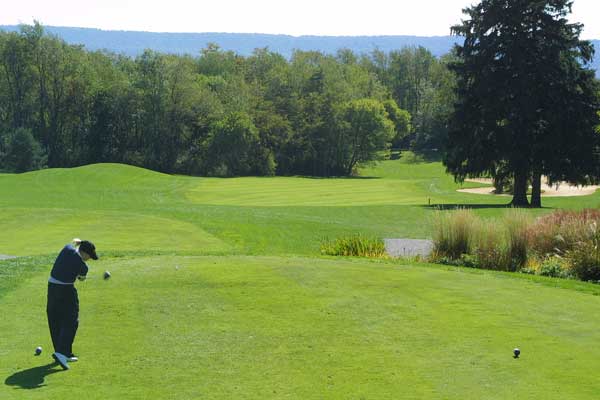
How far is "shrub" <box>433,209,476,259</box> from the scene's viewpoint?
22312mm

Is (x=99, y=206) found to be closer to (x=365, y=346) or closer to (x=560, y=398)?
(x=365, y=346)

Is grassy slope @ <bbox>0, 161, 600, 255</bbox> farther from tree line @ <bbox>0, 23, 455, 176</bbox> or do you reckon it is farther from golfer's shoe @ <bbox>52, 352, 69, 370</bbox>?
tree line @ <bbox>0, 23, 455, 176</bbox>

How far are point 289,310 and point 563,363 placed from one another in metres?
4.97

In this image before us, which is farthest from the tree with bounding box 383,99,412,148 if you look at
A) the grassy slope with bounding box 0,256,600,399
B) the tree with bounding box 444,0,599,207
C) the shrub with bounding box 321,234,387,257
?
the grassy slope with bounding box 0,256,600,399

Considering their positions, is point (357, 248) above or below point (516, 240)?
below

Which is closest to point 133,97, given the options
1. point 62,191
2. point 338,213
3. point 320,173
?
point 320,173

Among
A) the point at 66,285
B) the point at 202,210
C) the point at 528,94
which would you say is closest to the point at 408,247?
the point at 202,210

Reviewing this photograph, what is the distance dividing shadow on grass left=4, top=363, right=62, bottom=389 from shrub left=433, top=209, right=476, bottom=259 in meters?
→ 14.4

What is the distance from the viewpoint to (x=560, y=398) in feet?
28.9

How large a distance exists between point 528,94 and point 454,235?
86.7 feet

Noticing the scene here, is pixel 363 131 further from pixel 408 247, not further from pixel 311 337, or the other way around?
Result: pixel 311 337

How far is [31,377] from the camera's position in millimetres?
9711

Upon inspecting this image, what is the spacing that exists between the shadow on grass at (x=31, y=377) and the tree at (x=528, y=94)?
39.6 m

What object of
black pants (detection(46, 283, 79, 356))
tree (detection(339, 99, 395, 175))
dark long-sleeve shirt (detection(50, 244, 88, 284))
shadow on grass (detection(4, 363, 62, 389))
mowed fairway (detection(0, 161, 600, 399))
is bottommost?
shadow on grass (detection(4, 363, 62, 389))
